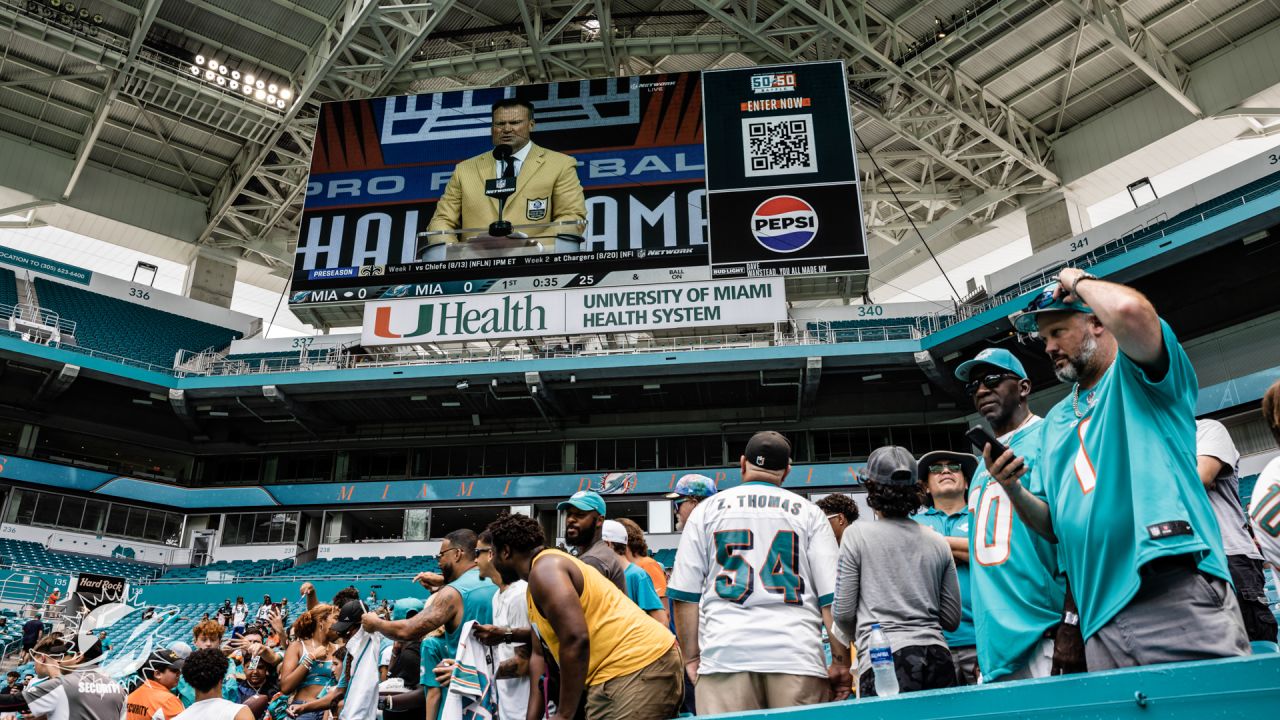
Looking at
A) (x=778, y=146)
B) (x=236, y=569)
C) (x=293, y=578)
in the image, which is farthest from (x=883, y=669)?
(x=236, y=569)

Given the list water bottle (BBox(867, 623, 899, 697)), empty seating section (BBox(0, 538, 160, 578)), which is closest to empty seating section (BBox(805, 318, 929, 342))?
empty seating section (BBox(0, 538, 160, 578))

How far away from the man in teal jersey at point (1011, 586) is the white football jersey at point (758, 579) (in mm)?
788

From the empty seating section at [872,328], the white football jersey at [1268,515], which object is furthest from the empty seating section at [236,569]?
the white football jersey at [1268,515]

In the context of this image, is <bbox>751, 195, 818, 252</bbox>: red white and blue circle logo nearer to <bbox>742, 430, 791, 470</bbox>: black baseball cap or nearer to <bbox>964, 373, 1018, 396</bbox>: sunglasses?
<bbox>742, 430, 791, 470</bbox>: black baseball cap

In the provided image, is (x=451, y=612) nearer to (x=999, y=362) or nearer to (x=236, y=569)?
(x=999, y=362)

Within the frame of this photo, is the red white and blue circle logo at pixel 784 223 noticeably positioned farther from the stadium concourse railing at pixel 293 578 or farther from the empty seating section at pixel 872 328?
the stadium concourse railing at pixel 293 578

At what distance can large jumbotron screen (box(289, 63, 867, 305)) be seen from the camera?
20391 mm

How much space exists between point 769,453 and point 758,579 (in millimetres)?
597

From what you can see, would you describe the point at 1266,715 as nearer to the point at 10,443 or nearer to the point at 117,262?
the point at 10,443

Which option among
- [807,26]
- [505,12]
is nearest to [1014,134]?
[807,26]

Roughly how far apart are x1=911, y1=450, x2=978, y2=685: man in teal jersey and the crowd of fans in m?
0.02

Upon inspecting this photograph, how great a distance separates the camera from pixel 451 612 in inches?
178

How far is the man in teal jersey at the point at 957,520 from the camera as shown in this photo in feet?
12.3

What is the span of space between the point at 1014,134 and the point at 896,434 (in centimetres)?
1087
